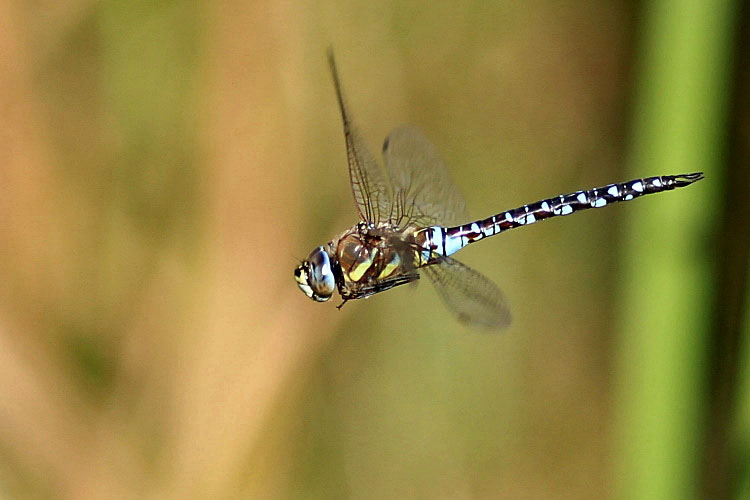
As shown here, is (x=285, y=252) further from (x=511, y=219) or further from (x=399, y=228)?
(x=511, y=219)

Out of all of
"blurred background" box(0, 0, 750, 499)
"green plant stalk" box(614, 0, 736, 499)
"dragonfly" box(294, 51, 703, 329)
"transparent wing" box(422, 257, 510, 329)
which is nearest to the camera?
"green plant stalk" box(614, 0, 736, 499)

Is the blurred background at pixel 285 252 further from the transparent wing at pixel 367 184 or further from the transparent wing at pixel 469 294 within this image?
the transparent wing at pixel 469 294

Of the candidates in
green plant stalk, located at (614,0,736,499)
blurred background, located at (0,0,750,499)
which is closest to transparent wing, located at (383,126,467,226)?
blurred background, located at (0,0,750,499)

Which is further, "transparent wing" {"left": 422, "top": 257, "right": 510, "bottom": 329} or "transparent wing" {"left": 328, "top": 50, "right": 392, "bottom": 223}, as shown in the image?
"transparent wing" {"left": 328, "top": 50, "right": 392, "bottom": 223}

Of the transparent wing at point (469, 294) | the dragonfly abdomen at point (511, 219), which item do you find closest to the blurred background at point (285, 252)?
the dragonfly abdomen at point (511, 219)

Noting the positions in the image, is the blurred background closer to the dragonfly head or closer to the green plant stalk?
the dragonfly head

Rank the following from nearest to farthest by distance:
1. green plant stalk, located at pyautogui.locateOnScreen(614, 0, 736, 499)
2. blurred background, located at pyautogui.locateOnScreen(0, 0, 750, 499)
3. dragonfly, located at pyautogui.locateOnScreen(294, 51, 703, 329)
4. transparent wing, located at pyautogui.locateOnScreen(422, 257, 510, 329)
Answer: green plant stalk, located at pyautogui.locateOnScreen(614, 0, 736, 499)
transparent wing, located at pyautogui.locateOnScreen(422, 257, 510, 329)
dragonfly, located at pyautogui.locateOnScreen(294, 51, 703, 329)
blurred background, located at pyautogui.locateOnScreen(0, 0, 750, 499)
